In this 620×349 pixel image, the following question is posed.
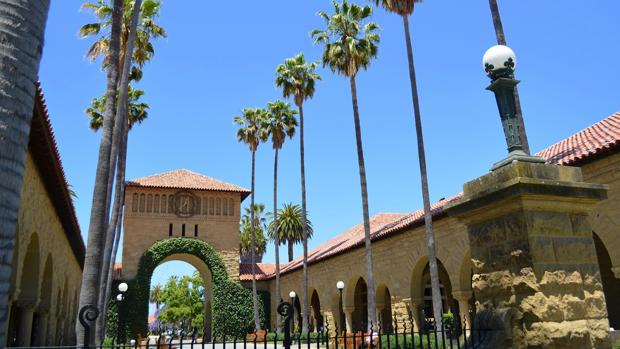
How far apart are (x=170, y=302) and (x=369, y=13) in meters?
52.6

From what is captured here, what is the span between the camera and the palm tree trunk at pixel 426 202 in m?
18.1

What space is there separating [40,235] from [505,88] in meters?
14.0

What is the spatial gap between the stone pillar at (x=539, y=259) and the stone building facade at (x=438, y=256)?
0.18m

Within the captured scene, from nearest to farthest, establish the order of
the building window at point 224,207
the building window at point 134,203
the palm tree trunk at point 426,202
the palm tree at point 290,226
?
the palm tree trunk at point 426,202 < the building window at point 134,203 < the building window at point 224,207 < the palm tree at point 290,226

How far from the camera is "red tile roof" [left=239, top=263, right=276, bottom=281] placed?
137ft

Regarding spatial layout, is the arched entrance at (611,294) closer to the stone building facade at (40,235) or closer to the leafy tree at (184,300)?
the stone building facade at (40,235)

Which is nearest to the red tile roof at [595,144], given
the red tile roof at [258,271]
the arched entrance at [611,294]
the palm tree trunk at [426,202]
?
the arched entrance at [611,294]

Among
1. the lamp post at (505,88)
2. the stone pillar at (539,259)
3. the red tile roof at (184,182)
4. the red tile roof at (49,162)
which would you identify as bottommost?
the stone pillar at (539,259)

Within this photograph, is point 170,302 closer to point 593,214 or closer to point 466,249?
point 466,249

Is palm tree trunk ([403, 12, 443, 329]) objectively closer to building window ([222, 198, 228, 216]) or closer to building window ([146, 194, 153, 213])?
building window ([222, 198, 228, 216])

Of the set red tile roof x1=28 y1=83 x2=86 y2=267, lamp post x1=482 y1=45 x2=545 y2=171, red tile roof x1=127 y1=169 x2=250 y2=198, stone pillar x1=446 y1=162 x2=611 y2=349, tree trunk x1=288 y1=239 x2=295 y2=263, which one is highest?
red tile roof x1=127 y1=169 x2=250 y2=198

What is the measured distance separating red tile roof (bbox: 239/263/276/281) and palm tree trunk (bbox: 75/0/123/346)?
96.8ft

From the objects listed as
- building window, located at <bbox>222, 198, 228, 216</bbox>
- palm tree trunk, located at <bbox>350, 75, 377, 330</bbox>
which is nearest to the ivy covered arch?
building window, located at <bbox>222, 198, 228, 216</bbox>

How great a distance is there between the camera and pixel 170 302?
66.1 meters
